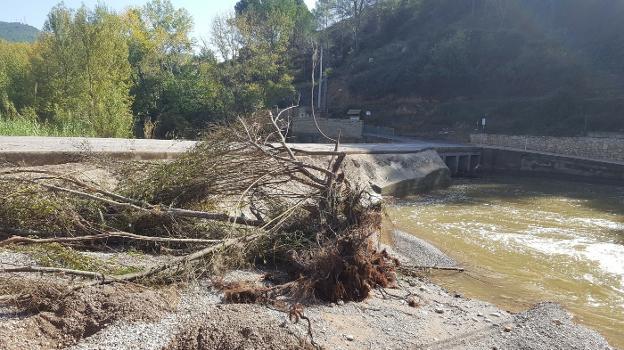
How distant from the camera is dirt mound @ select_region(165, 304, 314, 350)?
13.8 feet

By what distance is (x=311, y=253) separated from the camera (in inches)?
243

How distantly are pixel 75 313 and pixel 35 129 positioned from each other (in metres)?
13.4

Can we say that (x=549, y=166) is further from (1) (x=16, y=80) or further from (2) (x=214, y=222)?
(1) (x=16, y=80)

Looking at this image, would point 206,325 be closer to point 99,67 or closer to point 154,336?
point 154,336

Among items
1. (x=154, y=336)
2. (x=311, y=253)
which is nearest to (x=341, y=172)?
(x=311, y=253)

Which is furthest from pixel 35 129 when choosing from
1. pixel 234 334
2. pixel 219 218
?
pixel 234 334

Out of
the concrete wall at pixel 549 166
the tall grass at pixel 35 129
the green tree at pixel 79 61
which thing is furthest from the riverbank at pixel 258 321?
the concrete wall at pixel 549 166

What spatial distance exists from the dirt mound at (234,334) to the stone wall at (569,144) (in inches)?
→ 975

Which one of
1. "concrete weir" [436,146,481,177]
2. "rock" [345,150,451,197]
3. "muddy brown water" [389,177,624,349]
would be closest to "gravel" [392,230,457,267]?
"muddy brown water" [389,177,624,349]

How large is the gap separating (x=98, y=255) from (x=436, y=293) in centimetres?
470

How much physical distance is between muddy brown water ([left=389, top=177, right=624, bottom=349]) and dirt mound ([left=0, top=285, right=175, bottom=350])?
4848mm

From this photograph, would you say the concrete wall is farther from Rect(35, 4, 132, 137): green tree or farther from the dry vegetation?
Rect(35, 4, 132, 137): green tree

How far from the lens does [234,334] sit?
14.2ft

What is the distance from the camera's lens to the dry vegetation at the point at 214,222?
18.1 feet
